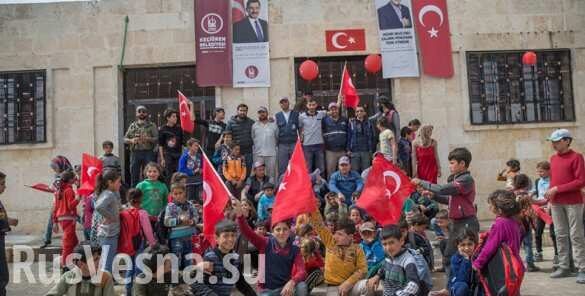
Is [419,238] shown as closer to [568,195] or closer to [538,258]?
[568,195]

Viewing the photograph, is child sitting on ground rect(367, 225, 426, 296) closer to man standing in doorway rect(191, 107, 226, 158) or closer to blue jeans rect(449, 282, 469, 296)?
blue jeans rect(449, 282, 469, 296)

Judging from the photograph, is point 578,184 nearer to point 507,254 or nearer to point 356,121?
point 507,254

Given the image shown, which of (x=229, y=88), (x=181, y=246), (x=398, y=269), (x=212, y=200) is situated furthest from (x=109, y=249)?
(x=229, y=88)

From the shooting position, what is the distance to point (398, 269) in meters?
5.82

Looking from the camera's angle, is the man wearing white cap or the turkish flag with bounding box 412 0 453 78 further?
the turkish flag with bounding box 412 0 453 78

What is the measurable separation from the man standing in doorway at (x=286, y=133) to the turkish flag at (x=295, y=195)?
410 centimetres

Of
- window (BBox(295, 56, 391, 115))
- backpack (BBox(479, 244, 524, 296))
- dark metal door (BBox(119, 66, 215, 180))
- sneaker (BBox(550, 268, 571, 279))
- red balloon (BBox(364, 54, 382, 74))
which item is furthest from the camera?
dark metal door (BBox(119, 66, 215, 180))

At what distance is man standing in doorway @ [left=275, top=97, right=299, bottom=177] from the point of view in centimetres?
1147

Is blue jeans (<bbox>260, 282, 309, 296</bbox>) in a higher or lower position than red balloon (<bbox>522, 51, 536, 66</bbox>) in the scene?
lower

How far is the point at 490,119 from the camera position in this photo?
13.3 metres

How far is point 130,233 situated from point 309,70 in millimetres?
5718

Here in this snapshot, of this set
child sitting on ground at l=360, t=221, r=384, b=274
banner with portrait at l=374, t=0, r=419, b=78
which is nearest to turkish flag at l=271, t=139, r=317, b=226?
child sitting on ground at l=360, t=221, r=384, b=274

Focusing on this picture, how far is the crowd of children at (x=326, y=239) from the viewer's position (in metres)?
5.96

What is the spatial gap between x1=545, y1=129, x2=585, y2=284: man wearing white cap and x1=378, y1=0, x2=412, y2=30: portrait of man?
578 centimetres
